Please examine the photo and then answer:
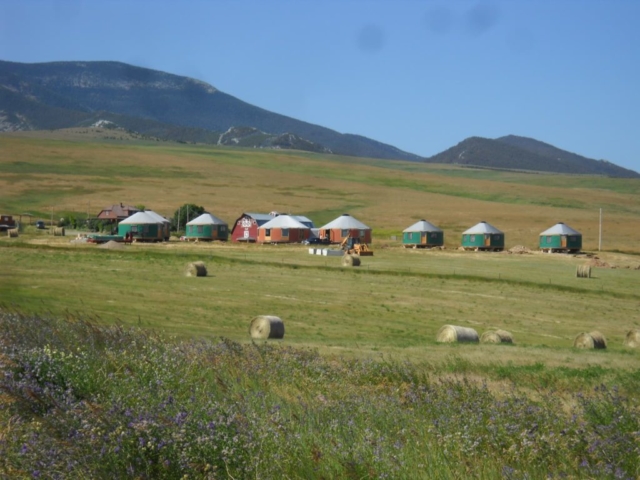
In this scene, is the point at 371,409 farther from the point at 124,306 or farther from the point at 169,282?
the point at 169,282

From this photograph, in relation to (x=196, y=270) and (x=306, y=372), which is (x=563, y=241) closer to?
(x=196, y=270)

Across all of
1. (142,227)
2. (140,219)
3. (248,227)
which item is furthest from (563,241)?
(140,219)

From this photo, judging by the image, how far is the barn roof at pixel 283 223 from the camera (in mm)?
102562

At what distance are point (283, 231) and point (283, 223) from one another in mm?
1238

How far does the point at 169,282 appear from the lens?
146ft

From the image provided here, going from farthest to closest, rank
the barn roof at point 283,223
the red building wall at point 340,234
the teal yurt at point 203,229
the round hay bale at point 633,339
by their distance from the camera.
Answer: the teal yurt at point 203,229 < the red building wall at point 340,234 < the barn roof at point 283,223 < the round hay bale at point 633,339

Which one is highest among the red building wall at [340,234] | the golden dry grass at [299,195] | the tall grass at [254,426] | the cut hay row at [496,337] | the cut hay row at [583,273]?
the golden dry grass at [299,195]

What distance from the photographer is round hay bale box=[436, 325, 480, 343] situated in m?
27.7

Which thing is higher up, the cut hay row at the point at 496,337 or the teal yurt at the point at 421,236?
the teal yurt at the point at 421,236

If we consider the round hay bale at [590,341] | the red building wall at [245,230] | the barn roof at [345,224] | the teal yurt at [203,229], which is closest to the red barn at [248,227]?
the red building wall at [245,230]

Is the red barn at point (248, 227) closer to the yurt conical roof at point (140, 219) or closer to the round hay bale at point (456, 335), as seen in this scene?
the yurt conical roof at point (140, 219)

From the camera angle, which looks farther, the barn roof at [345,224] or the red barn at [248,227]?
the red barn at [248,227]

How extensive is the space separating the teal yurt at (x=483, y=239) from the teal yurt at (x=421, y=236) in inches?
142

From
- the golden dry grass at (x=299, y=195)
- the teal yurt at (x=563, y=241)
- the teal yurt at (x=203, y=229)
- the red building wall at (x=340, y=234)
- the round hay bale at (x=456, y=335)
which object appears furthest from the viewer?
the golden dry grass at (x=299, y=195)
